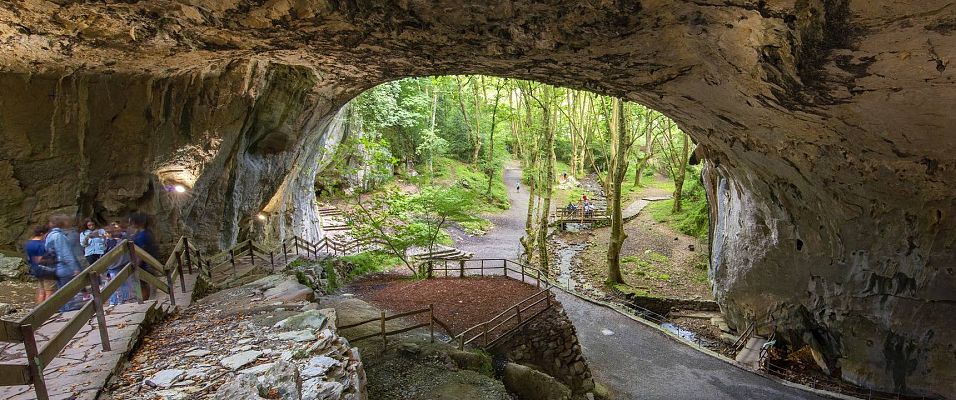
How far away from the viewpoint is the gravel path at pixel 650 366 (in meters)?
9.62

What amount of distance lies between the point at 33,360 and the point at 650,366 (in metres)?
10.9

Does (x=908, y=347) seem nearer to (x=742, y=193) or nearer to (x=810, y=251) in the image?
(x=810, y=251)

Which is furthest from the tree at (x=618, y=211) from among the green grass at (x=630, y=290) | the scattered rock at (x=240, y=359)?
the scattered rock at (x=240, y=359)

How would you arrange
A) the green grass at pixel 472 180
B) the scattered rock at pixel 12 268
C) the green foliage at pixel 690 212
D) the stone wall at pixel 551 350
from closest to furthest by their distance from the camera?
the scattered rock at pixel 12 268 < the stone wall at pixel 551 350 < the green foliage at pixel 690 212 < the green grass at pixel 472 180

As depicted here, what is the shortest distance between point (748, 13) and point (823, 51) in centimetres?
113

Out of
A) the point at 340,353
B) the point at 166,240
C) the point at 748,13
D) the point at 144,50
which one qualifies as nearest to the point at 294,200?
the point at 166,240

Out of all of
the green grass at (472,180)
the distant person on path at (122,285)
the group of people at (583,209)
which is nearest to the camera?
the distant person on path at (122,285)

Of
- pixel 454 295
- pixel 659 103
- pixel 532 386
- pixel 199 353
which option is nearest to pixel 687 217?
pixel 454 295

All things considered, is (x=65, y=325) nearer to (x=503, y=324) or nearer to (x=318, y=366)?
(x=318, y=366)

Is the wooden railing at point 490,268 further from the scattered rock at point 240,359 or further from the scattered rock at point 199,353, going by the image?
the scattered rock at point 199,353

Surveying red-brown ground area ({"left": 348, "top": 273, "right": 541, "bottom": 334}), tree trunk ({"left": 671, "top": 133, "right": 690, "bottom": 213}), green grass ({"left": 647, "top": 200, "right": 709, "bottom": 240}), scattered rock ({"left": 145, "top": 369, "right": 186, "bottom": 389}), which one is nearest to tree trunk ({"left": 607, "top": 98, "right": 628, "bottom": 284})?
red-brown ground area ({"left": 348, "top": 273, "right": 541, "bottom": 334})

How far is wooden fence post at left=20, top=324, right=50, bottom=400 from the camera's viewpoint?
117 inches

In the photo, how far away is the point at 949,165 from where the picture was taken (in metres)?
6.90

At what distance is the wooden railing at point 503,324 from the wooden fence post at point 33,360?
6.46 meters
